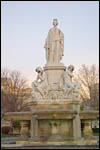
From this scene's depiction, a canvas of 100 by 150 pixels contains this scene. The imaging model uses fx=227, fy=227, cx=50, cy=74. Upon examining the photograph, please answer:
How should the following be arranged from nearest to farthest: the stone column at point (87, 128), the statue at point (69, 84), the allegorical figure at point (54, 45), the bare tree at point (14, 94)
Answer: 1. the stone column at point (87, 128)
2. the statue at point (69, 84)
3. the allegorical figure at point (54, 45)
4. the bare tree at point (14, 94)

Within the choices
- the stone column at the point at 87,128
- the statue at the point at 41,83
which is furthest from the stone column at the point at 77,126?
the statue at the point at 41,83

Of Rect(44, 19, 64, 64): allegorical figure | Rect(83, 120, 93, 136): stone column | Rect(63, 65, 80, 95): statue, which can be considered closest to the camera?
Rect(83, 120, 93, 136): stone column

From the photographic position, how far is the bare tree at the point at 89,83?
1460 inches

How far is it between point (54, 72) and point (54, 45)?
1.83m

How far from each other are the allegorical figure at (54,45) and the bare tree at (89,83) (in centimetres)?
2344

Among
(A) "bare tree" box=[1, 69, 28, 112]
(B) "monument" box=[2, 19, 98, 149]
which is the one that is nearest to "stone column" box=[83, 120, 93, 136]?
(B) "monument" box=[2, 19, 98, 149]

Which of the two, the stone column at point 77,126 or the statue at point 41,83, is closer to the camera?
the stone column at point 77,126

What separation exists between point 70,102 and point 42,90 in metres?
1.69

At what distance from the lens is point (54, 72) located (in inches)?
530

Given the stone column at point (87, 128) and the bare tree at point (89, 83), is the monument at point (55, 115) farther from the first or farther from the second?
the bare tree at point (89, 83)

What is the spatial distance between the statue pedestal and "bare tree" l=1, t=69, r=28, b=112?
22.7 metres

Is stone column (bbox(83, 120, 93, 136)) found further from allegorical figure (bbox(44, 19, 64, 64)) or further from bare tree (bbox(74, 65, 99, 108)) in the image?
bare tree (bbox(74, 65, 99, 108))

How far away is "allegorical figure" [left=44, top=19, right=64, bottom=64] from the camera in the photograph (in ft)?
45.8

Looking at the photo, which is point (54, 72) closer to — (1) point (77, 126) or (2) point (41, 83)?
(2) point (41, 83)
